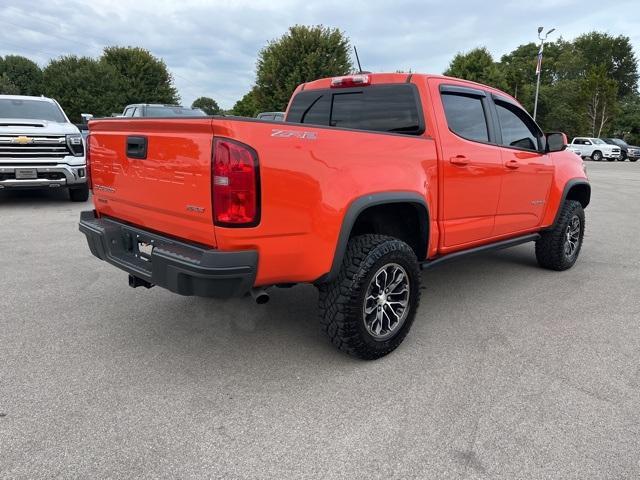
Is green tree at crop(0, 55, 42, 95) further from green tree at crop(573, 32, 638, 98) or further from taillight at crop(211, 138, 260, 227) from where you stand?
green tree at crop(573, 32, 638, 98)

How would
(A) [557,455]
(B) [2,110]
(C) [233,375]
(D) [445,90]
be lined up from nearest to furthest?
(A) [557,455], (C) [233,375], (D) [445,90], (B) [2,110]

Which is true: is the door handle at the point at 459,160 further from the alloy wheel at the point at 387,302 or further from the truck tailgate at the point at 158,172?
the truck tailgate at the point at 158,172

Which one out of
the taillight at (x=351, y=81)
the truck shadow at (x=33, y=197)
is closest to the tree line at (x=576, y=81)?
the truck shadow at (x=33, y=197)

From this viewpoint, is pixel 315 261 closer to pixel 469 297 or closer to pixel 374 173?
pixel 374 173

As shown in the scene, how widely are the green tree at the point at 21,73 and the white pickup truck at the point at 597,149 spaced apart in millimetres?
43892

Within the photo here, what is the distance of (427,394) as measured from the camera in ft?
8.71

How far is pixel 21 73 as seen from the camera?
4419cm

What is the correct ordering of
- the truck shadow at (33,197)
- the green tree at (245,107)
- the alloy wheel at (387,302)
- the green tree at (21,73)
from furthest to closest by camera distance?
the green tree at (21,73) → the green tree at (245,107) → the truck shadow at (33,197) → the alloy wheel at (387,302)

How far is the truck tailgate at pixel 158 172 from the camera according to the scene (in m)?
2.40

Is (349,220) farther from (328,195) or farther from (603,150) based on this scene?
(603,150)

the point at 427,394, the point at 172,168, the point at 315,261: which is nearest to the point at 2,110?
the point at 172,168

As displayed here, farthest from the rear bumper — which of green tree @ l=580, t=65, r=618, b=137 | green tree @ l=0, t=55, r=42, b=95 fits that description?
green tree @ l=580, t=65, r=618, b=137

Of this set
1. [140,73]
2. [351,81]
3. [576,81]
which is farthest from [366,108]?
[576,81]

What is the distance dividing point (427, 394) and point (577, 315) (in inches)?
75.7
